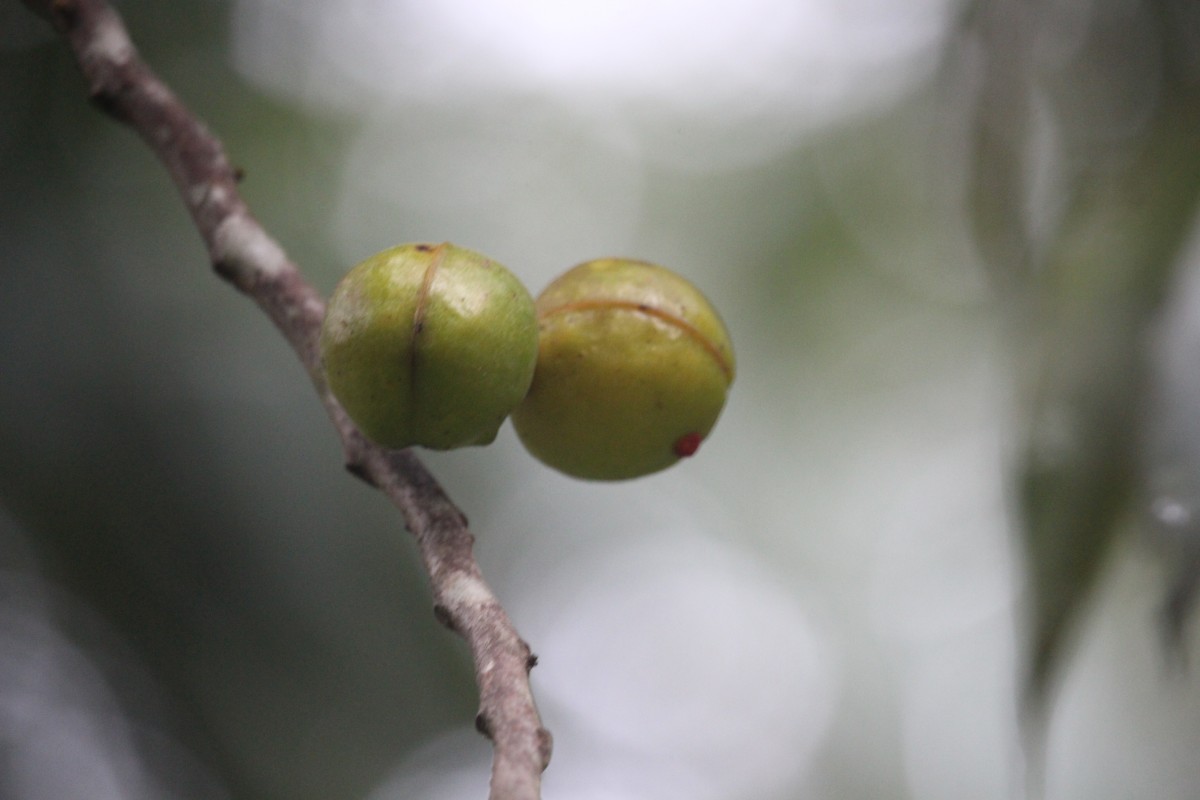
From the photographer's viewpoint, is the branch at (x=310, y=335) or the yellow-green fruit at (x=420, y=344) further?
the yellow-green fruit at (x=420, y=344)

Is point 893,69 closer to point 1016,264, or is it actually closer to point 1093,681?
point 1093,681

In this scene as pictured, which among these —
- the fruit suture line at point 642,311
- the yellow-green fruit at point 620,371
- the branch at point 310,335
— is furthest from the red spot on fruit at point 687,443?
the branch at point 310,335

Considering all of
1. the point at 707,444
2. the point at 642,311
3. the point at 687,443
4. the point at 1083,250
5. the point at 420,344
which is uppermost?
the point at 707,444

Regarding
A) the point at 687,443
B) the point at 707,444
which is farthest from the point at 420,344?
the point at 707,444

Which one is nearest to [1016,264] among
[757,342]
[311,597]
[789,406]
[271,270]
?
[271,270]

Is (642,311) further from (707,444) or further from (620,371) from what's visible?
(707,444)

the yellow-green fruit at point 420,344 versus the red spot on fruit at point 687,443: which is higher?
the red spot on fruit at point 687,443

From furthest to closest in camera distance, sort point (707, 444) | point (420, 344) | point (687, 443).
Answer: point (707, 444) < point (687, 443) < point (420, 344)

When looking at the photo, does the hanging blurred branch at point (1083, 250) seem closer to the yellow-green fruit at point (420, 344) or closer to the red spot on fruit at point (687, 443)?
the red spot on fruit at point (687, 443)
